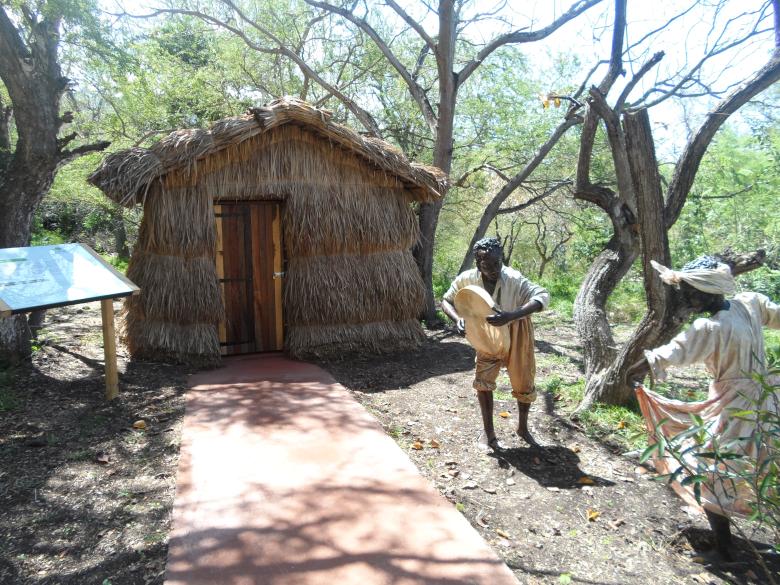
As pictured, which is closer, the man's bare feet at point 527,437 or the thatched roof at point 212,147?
the man's bare feet at point 527,437

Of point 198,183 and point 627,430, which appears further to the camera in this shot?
point 198,183

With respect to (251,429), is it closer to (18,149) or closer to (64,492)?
(64,492)

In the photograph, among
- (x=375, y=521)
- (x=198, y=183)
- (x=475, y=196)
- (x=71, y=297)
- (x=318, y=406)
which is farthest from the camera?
(x=475, y=196)

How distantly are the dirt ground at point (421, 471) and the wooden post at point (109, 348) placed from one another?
146mm

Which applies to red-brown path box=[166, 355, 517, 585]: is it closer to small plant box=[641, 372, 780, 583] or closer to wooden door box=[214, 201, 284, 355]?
small plant box=[641, 372, 780, 583]

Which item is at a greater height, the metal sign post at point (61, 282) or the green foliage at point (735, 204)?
the green foliage at point (735, 204)

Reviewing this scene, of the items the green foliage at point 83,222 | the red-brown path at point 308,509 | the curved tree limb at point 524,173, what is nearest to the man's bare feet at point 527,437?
the red-brown path at point 308,509

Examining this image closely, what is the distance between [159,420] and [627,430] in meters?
4.13

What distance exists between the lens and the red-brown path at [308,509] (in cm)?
284

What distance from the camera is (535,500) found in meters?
3.68

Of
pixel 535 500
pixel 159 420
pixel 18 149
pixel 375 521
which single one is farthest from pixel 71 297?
pixel 535 500

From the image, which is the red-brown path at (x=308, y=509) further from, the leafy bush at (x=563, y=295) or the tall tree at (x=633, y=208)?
the leafy bush at (x=563, y=295)

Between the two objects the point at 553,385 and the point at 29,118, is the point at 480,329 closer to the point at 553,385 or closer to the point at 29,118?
the point at 553,385

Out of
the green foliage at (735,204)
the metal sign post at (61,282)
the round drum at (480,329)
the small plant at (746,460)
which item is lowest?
the small plant at (746,460)
